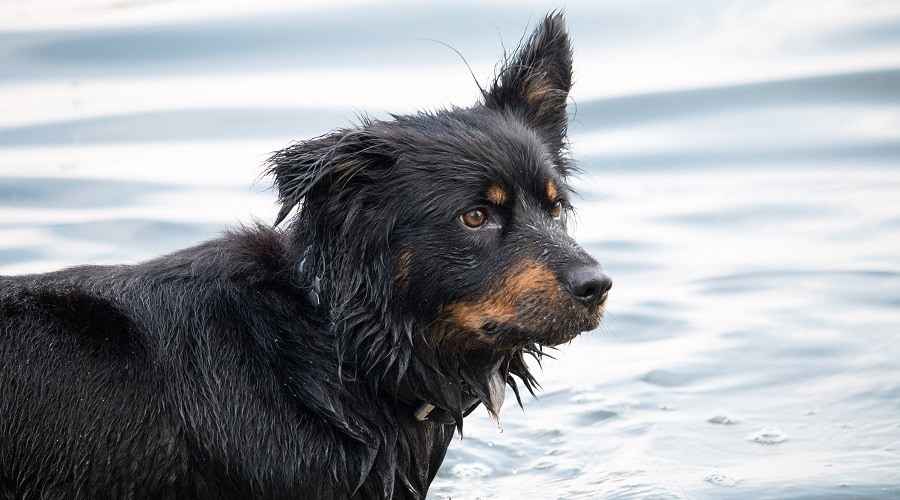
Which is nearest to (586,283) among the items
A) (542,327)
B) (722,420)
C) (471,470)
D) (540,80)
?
(542,327)

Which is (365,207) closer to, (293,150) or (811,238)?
(293,150)

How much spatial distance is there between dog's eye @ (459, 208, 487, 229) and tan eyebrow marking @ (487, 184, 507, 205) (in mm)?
67

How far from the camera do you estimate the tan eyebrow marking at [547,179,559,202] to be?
538 centimetres

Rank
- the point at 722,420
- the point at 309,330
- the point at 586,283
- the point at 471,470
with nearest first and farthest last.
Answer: the point at 586,283
the point at 309,330
the point at 471,470
the point at 722,420

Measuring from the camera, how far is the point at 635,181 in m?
10.8

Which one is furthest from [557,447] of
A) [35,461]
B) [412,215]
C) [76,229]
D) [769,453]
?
[76,229]

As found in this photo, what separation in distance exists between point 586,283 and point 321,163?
1.05 meters

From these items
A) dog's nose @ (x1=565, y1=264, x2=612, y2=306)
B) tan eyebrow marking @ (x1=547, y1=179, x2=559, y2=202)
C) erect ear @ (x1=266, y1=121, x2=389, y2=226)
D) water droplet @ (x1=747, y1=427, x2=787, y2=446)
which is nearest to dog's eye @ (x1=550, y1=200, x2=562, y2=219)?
tan eyebrow marking @ (x1=547, y1=179, x2=559, y2=202)

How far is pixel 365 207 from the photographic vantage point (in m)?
5.22

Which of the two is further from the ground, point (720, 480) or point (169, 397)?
point (169, 397)

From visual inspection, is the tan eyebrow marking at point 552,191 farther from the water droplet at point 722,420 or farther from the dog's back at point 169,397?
the water droplet at point 722,420

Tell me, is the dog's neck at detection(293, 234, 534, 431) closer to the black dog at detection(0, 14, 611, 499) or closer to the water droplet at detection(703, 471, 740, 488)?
the black dog at detection(0, 14, 611, 499)

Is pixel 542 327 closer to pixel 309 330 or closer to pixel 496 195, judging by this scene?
pixel 496 195

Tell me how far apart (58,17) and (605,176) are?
5.18 metres
